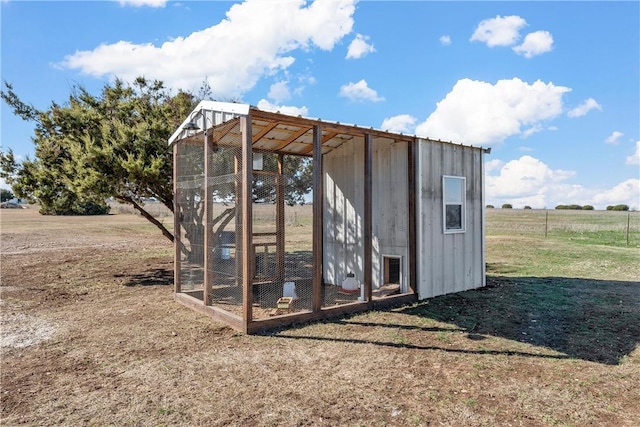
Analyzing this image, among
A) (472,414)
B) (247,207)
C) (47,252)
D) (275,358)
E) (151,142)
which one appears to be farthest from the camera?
(47,252)

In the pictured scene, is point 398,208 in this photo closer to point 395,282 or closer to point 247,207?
point 395,282

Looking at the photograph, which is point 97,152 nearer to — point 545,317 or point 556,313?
point 545,317

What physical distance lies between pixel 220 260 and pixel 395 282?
312 cm

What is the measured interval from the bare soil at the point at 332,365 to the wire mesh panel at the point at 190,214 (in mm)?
579

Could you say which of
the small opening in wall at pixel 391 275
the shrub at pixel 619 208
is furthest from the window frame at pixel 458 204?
the shrub at pixel 619 208

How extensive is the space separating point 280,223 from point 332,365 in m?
3.65

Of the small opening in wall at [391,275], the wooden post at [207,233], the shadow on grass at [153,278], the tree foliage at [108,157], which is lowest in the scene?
the shadow on grass at [153,278]

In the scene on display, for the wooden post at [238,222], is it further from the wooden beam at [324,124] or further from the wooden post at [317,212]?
the wooden post at [317,212]

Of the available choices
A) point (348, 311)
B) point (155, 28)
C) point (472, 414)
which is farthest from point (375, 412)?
point (155, 28)

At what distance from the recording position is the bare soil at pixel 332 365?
2680 millimetres

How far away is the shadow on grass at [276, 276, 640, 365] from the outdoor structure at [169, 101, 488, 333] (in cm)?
51

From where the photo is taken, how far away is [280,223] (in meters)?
6.86

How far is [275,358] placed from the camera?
12.2ft

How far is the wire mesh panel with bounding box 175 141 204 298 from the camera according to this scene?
6.11 metres
